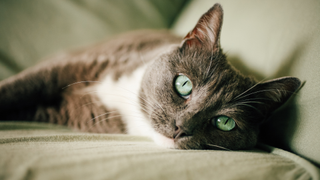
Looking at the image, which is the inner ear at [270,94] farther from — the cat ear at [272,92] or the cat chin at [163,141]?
the cat chin at [163,141]

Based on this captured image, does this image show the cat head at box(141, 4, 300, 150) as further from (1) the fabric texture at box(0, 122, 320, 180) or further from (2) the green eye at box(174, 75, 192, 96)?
(1) the fabric texture at box(0, 122, 320, 180)

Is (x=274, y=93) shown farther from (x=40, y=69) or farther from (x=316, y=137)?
(x=40, y=69)

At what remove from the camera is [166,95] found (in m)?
0.89

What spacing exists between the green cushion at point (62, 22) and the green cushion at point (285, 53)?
911 mm

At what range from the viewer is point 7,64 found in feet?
4.75

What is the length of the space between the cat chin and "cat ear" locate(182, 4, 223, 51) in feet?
1.60

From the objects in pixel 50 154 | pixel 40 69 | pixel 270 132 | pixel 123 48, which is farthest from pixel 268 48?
pixel 40 69

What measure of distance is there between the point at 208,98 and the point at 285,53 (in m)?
0.45

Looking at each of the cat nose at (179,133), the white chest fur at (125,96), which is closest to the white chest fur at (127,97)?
the white chest fur at (125,96)

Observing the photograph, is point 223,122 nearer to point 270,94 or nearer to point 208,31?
point 270,94

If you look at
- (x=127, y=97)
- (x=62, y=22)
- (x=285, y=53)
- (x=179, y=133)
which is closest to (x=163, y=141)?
(x=179, y=133)

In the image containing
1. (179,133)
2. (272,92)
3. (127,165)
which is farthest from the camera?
(272,92)

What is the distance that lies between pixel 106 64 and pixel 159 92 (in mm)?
555

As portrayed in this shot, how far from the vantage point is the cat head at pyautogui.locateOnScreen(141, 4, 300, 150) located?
0.82m
